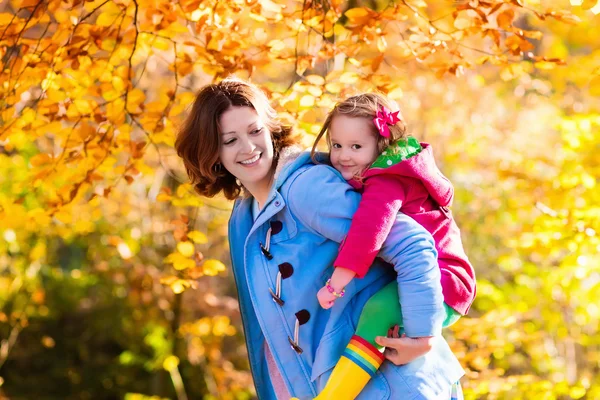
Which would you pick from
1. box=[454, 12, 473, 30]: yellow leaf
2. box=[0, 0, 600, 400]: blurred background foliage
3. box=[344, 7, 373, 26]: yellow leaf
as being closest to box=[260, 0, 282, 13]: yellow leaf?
box=[0, 0, 600, 400]: blurred background foliage

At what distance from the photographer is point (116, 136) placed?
9.62 ft

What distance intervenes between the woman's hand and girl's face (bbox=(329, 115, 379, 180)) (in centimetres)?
44

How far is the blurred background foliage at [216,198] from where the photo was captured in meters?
2.71

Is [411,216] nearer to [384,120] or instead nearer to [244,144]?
[384,120]

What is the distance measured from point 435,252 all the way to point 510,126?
4.92 meters

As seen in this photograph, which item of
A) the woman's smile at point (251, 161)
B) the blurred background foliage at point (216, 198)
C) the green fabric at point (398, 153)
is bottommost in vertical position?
the blurred background foliage at point (216, 198)

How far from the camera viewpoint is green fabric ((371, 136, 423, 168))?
188 centimetres

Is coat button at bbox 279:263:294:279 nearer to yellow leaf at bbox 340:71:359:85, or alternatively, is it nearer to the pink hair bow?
the pink hair bow

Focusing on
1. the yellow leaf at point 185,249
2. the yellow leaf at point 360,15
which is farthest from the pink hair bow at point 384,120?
the yellow leaf at point 185,249

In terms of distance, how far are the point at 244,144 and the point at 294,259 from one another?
0.38 m

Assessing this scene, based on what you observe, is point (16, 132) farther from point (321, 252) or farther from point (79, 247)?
point (79, 247)

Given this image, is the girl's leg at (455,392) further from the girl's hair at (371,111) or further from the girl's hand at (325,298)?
the girl's hair at (371,111)

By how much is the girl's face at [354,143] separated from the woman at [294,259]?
2.5 inches

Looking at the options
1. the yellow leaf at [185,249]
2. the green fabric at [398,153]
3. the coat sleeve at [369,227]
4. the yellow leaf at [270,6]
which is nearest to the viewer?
the coat sleeve at [369,227]
